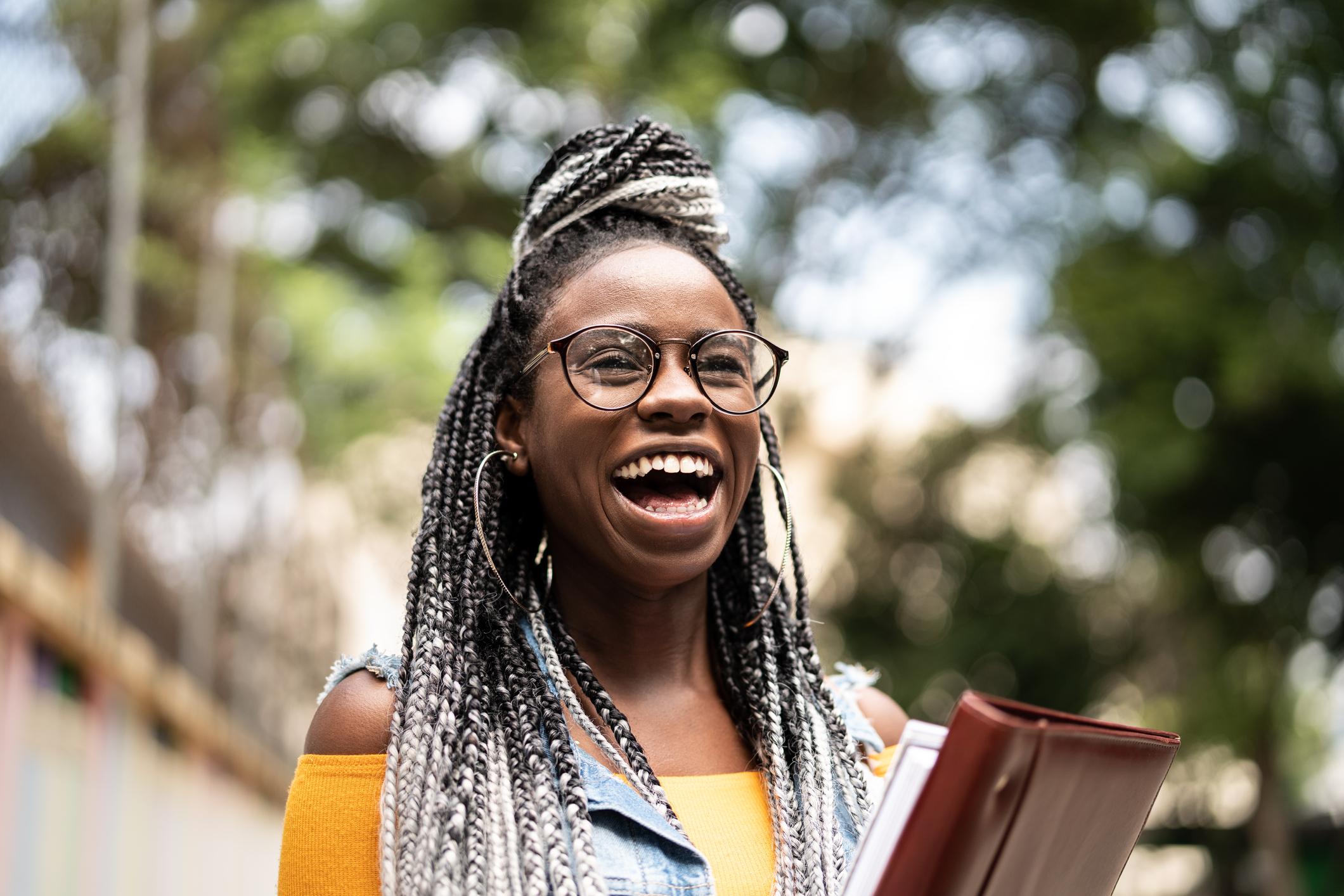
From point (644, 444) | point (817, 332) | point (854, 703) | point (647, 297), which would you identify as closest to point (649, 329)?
point (647, 297)

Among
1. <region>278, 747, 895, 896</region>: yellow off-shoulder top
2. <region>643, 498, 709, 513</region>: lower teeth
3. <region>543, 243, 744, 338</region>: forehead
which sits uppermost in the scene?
<region>543, 243, 744, 338</region>: forehead

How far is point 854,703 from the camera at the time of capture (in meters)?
2.55

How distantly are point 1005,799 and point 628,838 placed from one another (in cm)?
63

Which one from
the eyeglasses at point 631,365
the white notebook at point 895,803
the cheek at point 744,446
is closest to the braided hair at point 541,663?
the eyeglasses at point 631,365

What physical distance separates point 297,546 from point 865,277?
750 centimetres

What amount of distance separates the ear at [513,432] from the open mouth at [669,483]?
22 cm

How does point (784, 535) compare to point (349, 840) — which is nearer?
point (349, 840)

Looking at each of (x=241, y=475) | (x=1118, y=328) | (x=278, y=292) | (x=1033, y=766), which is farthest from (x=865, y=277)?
(x=1033, y=766)

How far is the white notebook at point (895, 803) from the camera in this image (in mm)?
1636

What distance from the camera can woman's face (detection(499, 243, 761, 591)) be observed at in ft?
7.06

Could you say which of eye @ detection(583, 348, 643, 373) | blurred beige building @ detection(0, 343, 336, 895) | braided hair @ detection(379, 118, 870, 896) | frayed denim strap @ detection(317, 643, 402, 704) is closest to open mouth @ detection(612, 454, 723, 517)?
eye @ detection(583, 348, 643, 373)

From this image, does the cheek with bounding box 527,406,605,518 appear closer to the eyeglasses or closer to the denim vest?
the eyeglasses

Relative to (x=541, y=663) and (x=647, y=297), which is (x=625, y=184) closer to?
(x=647, y=297)

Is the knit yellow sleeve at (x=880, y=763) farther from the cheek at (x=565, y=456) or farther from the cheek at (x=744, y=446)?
the cheek at (x=565, y=456)
